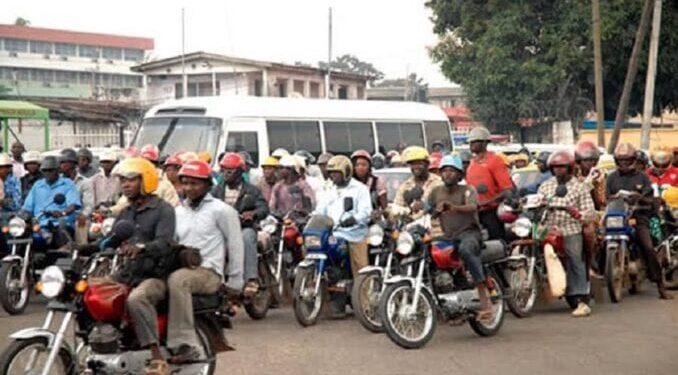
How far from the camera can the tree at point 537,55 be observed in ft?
106

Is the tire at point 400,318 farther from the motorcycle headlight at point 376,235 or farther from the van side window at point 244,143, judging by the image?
the van side window at point 244,143

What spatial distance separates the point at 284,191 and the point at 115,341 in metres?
5.52

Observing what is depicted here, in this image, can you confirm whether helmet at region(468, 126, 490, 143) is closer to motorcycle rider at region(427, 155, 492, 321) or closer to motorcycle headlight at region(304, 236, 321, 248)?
motorcycle rider at region(427, 155, 492, 321)

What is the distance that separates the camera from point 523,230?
1035cm

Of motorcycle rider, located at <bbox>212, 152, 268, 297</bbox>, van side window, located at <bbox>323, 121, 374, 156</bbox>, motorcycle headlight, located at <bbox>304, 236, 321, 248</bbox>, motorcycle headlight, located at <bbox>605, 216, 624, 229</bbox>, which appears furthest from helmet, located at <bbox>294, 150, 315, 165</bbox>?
motorcycle headlight, located at <bbox>304, 236, 321, 248</bbox>

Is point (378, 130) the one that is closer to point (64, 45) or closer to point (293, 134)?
point (293, 134)

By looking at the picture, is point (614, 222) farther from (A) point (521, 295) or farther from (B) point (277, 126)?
(B) point (277, 126)

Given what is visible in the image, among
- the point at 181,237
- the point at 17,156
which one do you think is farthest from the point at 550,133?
the point at 181,237

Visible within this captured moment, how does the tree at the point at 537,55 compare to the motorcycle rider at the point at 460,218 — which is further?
the tree at the point at 537,55

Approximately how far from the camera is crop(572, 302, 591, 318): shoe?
10.7 m

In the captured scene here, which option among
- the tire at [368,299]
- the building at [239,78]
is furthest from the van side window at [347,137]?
the building at [239,78]

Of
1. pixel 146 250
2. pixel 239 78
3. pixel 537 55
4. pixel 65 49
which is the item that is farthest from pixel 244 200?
pixel 65 49

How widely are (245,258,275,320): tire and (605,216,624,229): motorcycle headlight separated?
11.8 feet

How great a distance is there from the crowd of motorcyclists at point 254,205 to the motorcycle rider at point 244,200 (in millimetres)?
15
